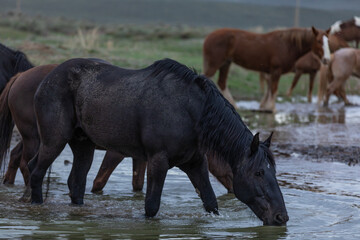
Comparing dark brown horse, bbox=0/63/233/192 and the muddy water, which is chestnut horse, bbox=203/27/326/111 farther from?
dark brown horse, bbox=0/63/233/192

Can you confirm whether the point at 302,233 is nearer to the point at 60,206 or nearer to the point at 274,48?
the point at 60,206

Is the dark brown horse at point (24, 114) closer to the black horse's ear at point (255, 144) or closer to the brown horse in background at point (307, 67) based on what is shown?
the black horse's ear at point (255, 144)

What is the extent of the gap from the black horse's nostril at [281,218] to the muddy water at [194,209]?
0.20ft

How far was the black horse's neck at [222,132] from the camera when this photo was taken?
5992 millimetres

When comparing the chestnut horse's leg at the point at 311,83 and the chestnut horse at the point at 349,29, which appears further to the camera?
the chestnut horse at the point at 349,29

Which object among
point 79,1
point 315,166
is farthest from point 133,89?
point 79,1

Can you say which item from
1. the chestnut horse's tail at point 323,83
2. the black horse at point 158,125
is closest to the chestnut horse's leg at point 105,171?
the black horse at point 158,125

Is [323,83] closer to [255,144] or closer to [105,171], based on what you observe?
[105,171]

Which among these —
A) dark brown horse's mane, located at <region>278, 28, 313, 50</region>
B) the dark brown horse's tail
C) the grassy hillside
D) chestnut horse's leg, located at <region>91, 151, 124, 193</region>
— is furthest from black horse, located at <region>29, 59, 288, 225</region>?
the grassy hillside

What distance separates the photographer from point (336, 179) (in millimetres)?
8438

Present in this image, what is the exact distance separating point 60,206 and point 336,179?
135 inches

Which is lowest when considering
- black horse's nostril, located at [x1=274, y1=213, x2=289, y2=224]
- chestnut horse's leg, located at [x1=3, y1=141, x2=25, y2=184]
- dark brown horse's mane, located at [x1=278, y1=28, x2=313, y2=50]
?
chestnut horse's leg, located at [x1=3, y1=141, x2=25, y2=184]

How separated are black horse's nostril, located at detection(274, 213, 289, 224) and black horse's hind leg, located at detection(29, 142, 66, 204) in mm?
2137

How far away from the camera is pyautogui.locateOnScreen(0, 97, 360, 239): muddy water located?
5668mm
